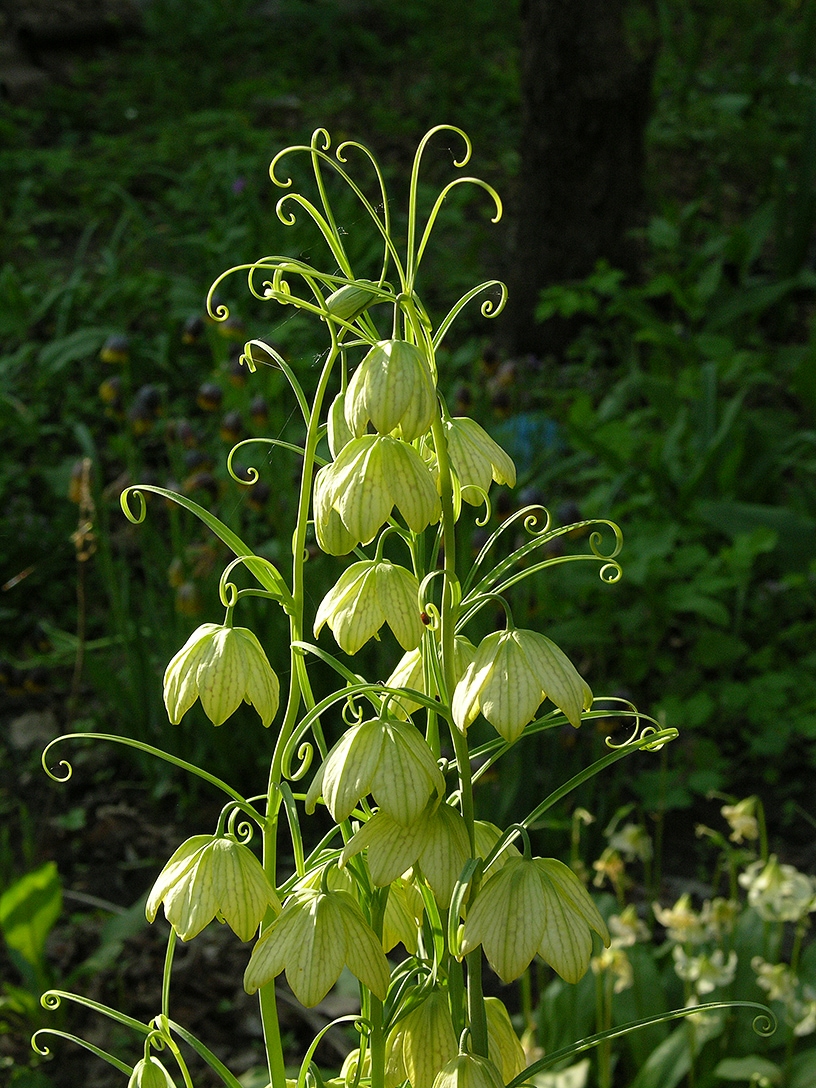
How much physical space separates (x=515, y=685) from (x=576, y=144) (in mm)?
3293

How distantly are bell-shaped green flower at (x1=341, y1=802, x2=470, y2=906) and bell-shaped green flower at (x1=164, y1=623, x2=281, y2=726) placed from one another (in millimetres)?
92

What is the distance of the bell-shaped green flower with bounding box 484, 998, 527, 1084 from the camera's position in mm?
770

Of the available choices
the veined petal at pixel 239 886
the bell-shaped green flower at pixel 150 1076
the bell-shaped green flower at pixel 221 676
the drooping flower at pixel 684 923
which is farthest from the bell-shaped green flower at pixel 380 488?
the drooping flower at pixel 684 923

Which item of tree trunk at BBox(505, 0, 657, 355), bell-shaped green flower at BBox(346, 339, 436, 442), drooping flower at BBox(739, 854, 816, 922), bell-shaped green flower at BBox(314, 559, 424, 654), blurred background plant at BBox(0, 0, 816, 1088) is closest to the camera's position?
bell-shaped green flower at BBox(346, 339, 436, 442)

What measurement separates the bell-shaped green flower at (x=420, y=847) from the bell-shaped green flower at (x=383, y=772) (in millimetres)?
19

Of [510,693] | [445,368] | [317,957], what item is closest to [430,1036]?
[317,957]

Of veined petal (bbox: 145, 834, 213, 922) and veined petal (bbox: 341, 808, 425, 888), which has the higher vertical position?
veined petal (bbox: 341, 808, 425, 888)

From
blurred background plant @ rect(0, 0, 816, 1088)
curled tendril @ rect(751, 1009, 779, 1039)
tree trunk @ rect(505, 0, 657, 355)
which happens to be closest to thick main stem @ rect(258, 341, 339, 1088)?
curled tendril @ rect(751, 1009, 779, 1039)

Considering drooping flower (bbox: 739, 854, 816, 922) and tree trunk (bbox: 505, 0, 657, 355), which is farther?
tree trunk (bbox: 505, 0, 657, 355)

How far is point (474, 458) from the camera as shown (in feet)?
2.26

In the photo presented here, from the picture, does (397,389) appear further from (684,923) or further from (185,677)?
(684,923)

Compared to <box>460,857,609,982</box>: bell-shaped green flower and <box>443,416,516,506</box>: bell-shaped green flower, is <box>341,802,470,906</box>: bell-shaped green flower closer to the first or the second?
<box>460,857,609,982</box>: bell-shaped green flower

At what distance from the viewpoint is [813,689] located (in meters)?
2.35

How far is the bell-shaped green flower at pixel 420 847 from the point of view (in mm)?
646
